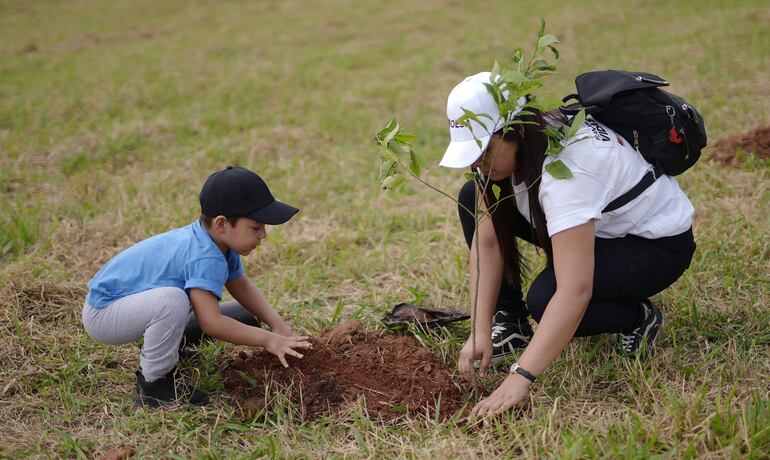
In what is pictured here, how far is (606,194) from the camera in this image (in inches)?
87.8

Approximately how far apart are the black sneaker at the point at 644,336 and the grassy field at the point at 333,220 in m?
Result: 0.06

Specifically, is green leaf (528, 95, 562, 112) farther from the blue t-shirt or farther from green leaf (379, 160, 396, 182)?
the blue t-shirt

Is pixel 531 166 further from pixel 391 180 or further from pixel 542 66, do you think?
pixel 391 180

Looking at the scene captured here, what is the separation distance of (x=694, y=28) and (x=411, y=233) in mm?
6840

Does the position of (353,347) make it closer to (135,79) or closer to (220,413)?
(220,413)

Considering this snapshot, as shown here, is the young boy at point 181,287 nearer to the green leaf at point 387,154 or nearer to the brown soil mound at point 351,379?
the brown soil mound at point 351,379

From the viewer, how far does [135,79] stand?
8.02 meters

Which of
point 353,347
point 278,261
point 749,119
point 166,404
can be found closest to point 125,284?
point 166,404

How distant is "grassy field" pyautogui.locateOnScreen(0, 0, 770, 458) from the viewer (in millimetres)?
2311

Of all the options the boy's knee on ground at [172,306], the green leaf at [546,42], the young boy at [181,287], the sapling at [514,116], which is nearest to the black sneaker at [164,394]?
the young boy at [181,287]

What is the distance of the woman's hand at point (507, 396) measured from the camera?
7.23 ft

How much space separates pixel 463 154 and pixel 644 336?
1.12m

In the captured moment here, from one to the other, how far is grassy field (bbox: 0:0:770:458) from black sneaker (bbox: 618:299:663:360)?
6cm

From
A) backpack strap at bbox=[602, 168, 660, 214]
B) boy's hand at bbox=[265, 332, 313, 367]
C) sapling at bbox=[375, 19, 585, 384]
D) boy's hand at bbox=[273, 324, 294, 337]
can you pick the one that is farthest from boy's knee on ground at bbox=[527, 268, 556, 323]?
boy's hand at bbox=[273, 324, 294, 337]
